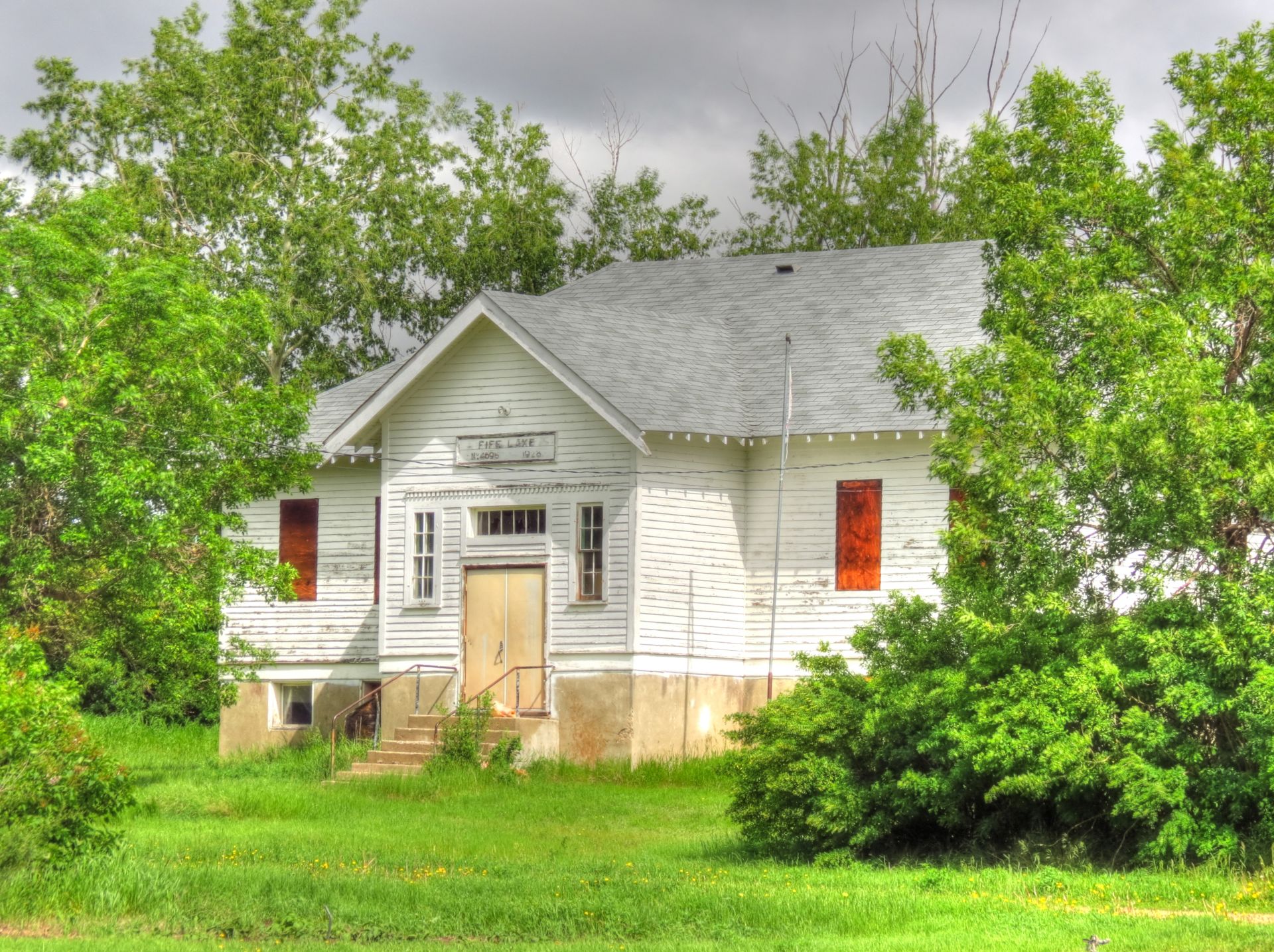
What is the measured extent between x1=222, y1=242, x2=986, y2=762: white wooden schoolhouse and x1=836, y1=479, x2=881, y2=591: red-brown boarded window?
3cm

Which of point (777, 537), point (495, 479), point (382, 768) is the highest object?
point (495, 479)

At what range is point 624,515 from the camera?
26.7m

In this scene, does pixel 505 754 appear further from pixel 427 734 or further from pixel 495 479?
pixel 495 479

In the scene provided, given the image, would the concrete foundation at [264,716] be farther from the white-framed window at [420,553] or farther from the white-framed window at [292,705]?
the white-framed window at [420,553]

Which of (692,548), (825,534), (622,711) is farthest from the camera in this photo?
(825,534)

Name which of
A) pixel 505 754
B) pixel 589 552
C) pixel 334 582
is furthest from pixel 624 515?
pixel 334 582

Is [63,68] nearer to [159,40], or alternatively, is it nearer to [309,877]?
[159,40]

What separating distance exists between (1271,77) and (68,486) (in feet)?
50.2

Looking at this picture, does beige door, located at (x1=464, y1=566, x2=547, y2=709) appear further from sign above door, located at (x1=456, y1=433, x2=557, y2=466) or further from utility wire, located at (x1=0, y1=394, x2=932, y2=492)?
sign above door, located at (x1=456, y1=433, x2=557, y2=466)

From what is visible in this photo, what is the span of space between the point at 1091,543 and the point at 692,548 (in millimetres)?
11023

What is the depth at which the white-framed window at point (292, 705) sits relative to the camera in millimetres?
31484

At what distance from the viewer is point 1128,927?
12.7m

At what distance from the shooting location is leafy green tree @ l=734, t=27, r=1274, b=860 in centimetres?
1566

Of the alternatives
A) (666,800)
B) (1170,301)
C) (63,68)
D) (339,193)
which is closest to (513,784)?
(666,800)
